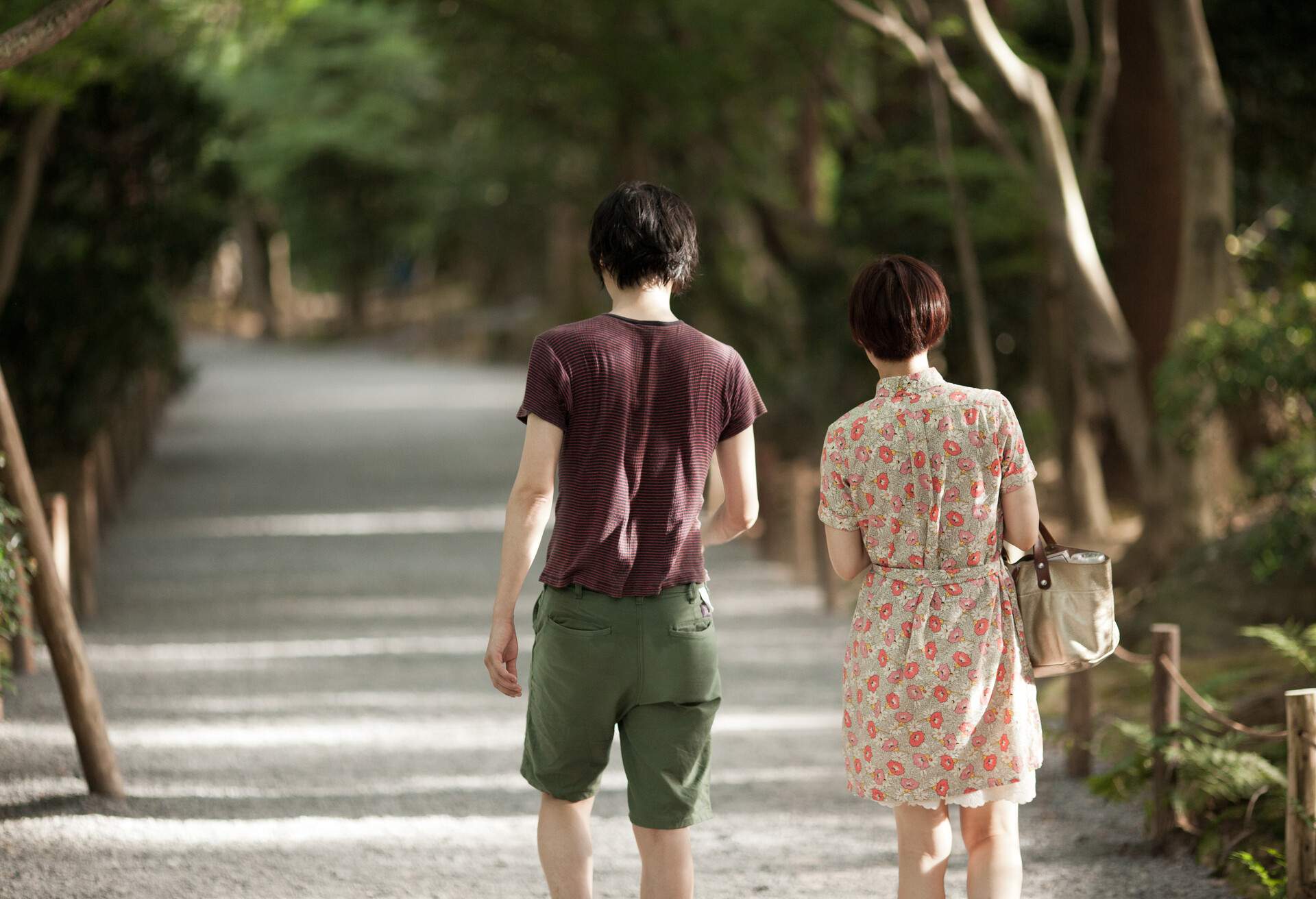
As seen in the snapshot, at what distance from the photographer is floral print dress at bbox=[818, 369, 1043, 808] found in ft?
11.1

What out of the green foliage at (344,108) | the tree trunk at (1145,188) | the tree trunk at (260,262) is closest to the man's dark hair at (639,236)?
the tree trunk at (1145,188)

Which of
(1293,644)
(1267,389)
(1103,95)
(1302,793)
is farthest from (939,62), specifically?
(1302,793)

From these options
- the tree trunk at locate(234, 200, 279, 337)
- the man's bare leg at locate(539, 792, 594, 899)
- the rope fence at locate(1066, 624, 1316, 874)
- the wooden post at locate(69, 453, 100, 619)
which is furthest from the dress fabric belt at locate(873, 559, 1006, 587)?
the tree trunk at locate(234, 200, 279, 337)

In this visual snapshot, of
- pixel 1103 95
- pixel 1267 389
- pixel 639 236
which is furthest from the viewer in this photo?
pixel 1103 95

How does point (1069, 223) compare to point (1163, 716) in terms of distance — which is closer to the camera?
point (1163, 716)

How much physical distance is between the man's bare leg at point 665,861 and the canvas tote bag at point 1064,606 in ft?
3.06

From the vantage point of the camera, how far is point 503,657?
3.37 m

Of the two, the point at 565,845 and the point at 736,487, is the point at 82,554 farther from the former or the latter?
the point at 736,487

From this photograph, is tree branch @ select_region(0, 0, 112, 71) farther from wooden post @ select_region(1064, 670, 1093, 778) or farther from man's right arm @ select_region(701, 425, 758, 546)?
wooden post @ select_region(1064, 670, 1093, 778)

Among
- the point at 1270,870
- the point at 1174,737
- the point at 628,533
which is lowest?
the point at 1270,870

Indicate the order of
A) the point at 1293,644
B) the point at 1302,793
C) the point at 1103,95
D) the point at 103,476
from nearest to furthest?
the point at 1302,793 < the point at 1293,644 < the point at 1103,95 < the point at 103,476

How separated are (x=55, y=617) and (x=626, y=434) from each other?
3.07 m

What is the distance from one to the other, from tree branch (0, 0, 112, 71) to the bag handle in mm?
3282

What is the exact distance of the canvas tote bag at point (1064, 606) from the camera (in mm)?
3488
